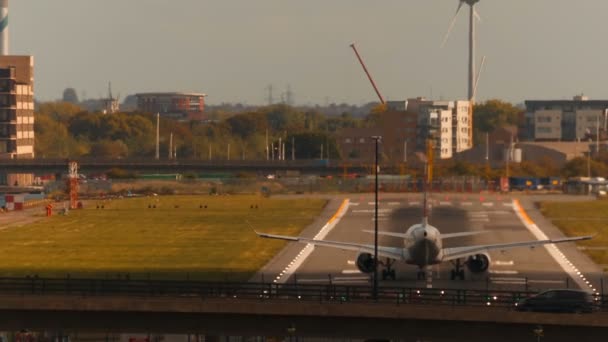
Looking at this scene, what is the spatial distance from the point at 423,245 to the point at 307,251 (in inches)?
1118

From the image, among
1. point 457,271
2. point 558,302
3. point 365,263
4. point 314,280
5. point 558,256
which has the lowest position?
point 558,256

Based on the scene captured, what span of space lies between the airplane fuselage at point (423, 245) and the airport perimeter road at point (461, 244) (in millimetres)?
1448

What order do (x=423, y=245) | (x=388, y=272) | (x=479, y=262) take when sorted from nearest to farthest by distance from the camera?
1. (x=423, y=245)
2. (x=388, y=272)
3. (x=479, y=262)

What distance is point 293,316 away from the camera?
2761 inches

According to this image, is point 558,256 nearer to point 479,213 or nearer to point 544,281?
point 544,281

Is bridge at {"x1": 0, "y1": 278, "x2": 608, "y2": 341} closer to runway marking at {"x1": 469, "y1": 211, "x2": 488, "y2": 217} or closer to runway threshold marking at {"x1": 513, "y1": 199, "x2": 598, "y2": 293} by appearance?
runway threshold marking at {"x1": 513, "y1": 199, "x2": 598, "y2": 293}

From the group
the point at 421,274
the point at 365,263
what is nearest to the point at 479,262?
the point at 421,274

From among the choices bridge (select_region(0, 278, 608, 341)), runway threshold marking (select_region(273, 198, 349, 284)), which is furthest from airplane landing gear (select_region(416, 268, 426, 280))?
bridge (select_region(0, 278, 608, 341))

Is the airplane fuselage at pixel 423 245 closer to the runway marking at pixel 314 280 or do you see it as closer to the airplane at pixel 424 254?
the airplane at pixel 424 254

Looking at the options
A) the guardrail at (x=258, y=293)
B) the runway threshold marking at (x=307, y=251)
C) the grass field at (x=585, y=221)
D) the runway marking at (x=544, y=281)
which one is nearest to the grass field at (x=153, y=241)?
the runway threshold marking at (x=307, y=251)

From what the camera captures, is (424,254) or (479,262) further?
(479,262)

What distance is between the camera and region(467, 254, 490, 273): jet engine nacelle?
4156 inches

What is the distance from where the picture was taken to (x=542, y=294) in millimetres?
71875

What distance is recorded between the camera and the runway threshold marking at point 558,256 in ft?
335
